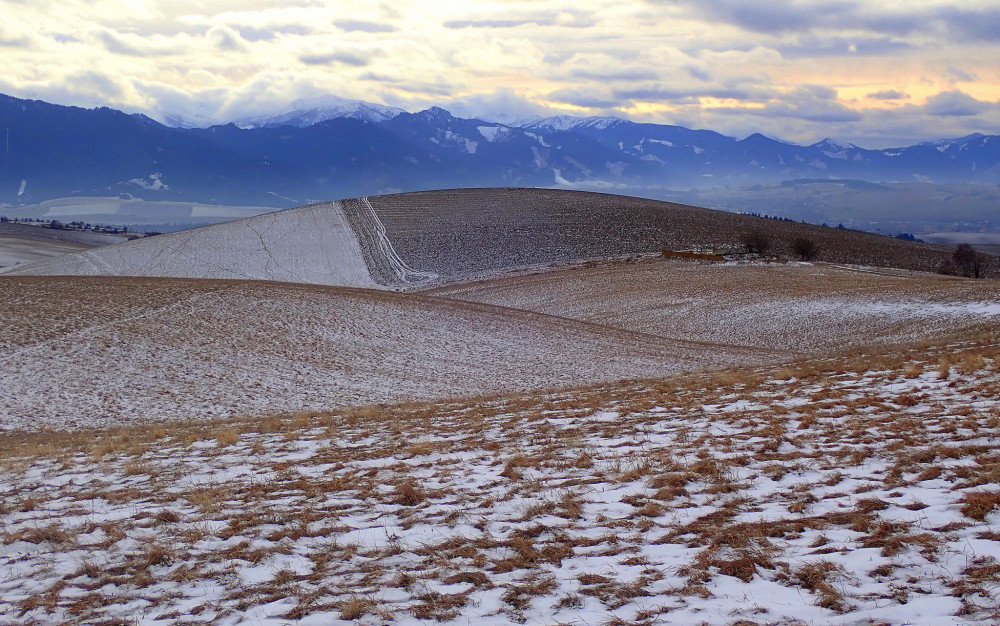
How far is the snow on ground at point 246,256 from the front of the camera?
6222 centimetres

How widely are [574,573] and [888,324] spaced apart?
1148 inches

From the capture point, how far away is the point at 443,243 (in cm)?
7031

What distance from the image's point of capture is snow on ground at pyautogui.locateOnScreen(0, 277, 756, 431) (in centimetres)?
2091

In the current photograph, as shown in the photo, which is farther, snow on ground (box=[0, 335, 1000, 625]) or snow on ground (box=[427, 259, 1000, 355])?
snow on ground (box=[427, 259, 1000, 355])

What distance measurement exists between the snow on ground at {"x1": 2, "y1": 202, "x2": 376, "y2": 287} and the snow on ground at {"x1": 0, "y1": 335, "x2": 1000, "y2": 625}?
47.3 meters

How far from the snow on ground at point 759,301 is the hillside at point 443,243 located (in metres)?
8.14

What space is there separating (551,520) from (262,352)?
2024cm

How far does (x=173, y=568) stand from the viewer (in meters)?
7.85

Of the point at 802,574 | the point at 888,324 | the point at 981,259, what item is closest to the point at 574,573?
the point at 802,574

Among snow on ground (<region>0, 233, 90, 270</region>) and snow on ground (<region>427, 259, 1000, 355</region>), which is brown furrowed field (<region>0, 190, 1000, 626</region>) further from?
snow on ground (<region>0, 233, 90, 270</region>)

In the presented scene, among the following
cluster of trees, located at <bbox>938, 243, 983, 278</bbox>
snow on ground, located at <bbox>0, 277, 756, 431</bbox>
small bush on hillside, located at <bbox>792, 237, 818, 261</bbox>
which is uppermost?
small bush on hillside, located at <bbox>792, 237, 818, 261</bbox>

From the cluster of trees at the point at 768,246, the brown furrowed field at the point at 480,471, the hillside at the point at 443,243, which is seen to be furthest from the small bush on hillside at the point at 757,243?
the brown furrowed field at the point at 480,471

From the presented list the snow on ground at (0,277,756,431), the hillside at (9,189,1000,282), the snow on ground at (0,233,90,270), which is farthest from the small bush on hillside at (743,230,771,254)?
the snow on ground at (0,233,90,270)

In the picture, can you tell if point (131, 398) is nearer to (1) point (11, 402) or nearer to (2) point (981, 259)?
(1) point (11, 402)
